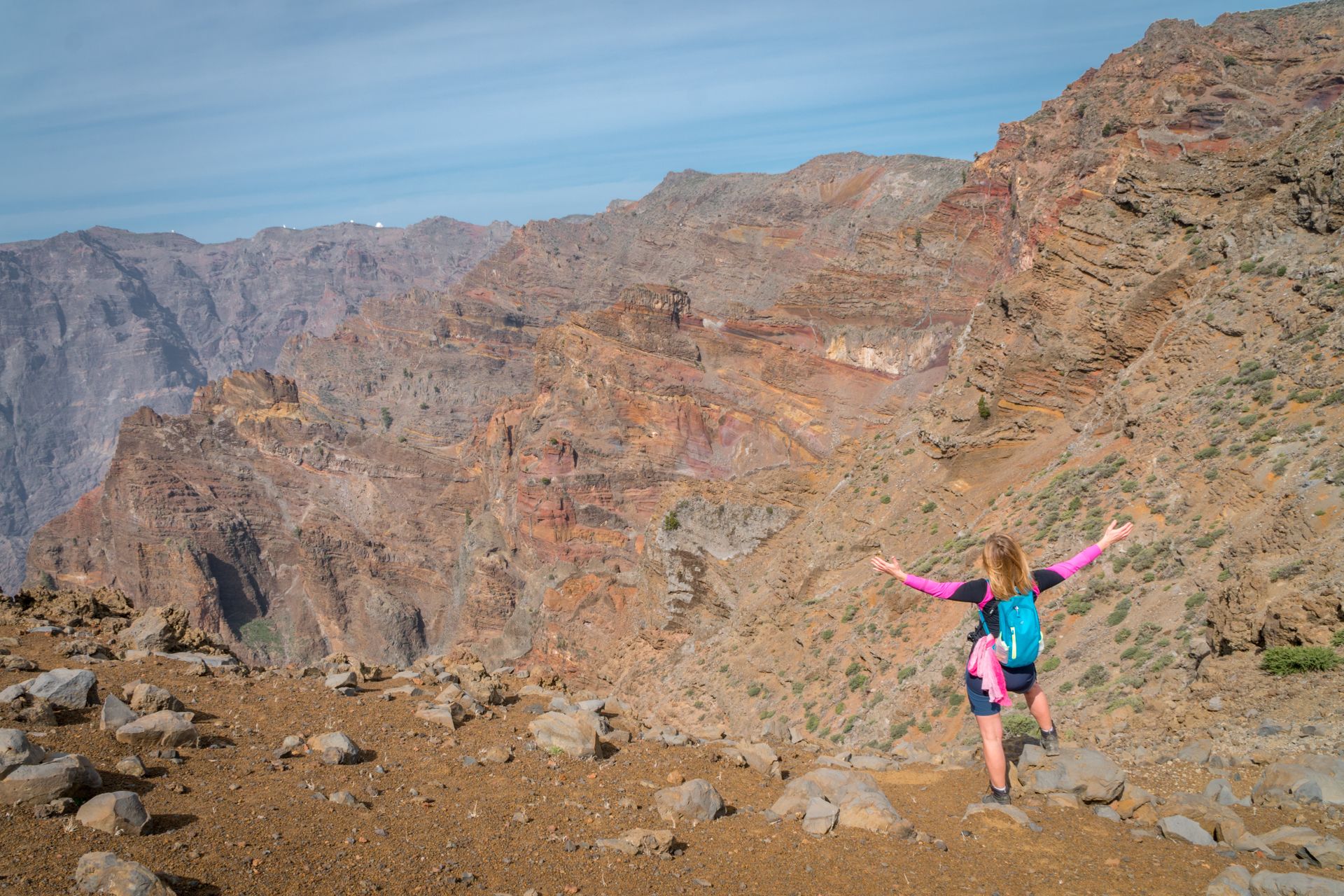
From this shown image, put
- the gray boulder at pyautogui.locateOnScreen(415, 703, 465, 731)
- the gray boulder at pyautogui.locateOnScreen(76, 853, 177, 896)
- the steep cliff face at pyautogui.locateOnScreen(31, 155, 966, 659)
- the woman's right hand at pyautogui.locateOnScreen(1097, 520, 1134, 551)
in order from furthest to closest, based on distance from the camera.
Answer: the steep cliff face at pyautogui.locateOnScreen(31, 155, 966, 659) → the gray boulder at pyautogui.locateOnScreen(415, 703, 465, 731) → the woman's right hand at pyautogui.locateOnScreen(1097, 520, 1134, 551) → the gray boulder at pyautogui.locateOnScreen(76, 853, 177, 896)

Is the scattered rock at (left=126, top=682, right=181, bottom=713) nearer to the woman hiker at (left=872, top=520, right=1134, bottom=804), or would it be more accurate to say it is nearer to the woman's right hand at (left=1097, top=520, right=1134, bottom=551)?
the woman hiker at (left=872, top=520, right=1134, bottom=804)

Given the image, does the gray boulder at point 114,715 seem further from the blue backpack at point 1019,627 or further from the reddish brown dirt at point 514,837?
the blue backpack at point 1019,627

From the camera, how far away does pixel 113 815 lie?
5.34m

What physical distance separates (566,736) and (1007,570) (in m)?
4.43

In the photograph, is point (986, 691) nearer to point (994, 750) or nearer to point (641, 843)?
point (994, 750)

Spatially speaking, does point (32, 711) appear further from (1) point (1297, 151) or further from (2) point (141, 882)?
(1) point (1297, 151)

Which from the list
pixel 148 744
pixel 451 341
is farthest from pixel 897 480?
pixel 451 341

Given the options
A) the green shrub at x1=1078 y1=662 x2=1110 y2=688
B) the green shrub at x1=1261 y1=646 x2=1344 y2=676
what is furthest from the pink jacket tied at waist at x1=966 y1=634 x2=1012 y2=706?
the green shrub at x1=1078 y1=662 x2=1110 y2=688

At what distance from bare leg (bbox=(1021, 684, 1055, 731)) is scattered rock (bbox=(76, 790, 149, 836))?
6676mm

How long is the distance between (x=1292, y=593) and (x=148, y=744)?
10053mm

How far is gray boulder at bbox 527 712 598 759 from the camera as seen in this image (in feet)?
27.1

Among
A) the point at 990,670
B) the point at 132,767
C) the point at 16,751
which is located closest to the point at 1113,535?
the point at 990,670

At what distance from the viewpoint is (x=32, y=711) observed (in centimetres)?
718

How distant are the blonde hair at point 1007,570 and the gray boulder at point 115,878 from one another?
5.78 metres
